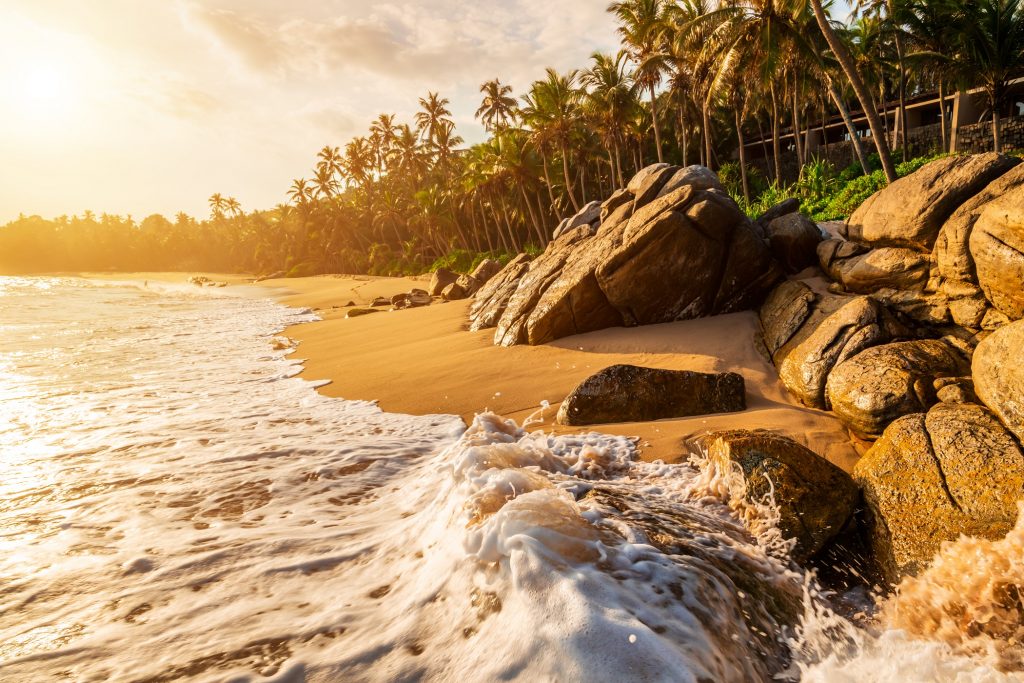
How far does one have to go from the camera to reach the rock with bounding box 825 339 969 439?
454 cm

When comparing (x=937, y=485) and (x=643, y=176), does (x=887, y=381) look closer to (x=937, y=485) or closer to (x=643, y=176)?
(x=937, y=485)

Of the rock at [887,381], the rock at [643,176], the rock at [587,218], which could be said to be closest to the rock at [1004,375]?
the rock at [887,381]

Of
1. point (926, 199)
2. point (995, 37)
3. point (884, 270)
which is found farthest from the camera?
point (995, 37)

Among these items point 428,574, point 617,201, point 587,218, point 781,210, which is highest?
point 617,201

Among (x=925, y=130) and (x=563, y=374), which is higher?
(x=925, y=130)

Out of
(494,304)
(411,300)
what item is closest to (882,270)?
(494,304)

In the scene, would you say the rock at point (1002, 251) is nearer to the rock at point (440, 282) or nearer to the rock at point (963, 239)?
the rock at point (963, 239)

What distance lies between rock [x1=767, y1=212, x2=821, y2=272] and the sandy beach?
49.5 inches

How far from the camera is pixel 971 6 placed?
811 inches

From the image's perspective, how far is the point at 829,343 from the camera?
227 inches

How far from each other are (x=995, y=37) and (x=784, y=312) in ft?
80.8

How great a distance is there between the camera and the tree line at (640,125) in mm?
20547

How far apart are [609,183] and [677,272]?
37048 mm

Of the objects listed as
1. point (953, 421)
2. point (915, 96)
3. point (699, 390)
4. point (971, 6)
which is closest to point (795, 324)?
point (699, 390)
